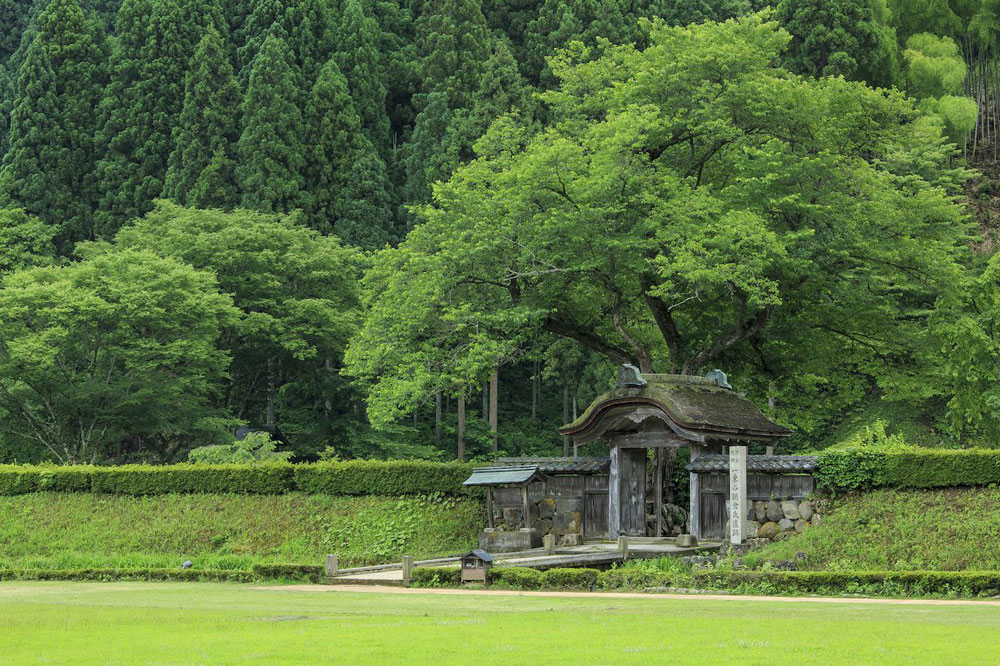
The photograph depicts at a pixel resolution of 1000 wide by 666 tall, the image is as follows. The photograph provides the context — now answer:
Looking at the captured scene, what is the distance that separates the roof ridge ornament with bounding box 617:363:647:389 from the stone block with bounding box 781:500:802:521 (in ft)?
15.8

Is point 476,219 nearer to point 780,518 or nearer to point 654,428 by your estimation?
point 654,428

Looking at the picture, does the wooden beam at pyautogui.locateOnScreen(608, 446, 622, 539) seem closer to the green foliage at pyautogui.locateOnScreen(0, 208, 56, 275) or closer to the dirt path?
the dirt path

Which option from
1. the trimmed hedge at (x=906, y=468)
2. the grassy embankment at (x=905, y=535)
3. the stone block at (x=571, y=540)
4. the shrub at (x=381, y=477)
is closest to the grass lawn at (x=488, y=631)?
the grassy embankment at (x=905, y=535)

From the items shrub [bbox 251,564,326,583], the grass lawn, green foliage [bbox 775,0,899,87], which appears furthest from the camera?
green foliage [bbox 775,0,899,87]

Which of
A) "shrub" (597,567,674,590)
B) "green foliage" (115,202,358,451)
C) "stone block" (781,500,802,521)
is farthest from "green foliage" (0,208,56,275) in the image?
"shrub" (597,567,674,590)

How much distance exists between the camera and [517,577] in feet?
79.5

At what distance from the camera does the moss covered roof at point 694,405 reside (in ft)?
102

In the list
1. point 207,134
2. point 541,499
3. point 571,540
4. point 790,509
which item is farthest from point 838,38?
point 571,540

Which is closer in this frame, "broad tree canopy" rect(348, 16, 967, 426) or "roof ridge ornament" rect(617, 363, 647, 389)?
"roof ridge ornament" rect(617, 363, 647, 389)

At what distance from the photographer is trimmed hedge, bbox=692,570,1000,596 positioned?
2156cm

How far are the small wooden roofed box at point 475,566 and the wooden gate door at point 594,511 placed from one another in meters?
9.01

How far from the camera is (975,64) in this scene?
85.8 meters

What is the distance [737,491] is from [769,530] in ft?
4.76

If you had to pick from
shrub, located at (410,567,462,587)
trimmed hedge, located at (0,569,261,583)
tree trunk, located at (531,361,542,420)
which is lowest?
trimmed hedge, located at (0,569,261,583)
